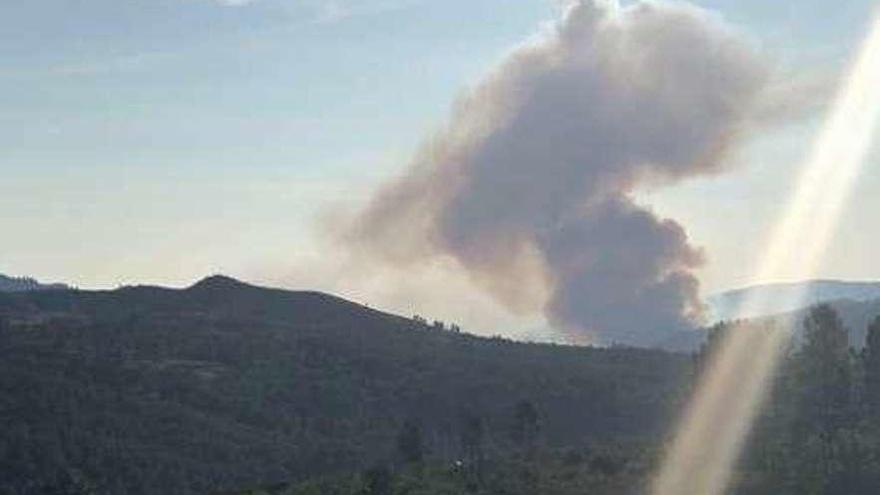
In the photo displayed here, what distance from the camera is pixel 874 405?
182m

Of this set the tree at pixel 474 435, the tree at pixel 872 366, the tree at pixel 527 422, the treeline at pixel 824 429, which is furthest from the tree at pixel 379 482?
the tree at pixel 872 366


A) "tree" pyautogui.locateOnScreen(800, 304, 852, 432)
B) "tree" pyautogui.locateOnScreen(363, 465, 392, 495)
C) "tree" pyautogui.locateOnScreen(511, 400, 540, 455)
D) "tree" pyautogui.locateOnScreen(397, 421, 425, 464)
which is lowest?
"tree" pyautogui.locateOnScreen(363, 465, 392, 495)

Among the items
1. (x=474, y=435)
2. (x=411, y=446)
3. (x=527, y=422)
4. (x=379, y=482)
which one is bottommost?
(x=379, y=482)

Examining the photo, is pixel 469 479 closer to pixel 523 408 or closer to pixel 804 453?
pixel 523 408

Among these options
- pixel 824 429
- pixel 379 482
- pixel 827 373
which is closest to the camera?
pixel 379 482

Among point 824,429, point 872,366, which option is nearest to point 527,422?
point 824,429

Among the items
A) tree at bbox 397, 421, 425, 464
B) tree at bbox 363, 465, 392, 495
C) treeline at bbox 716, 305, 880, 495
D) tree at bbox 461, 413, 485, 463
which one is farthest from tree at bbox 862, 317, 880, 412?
tree at bbox 363, 465, 392, 495

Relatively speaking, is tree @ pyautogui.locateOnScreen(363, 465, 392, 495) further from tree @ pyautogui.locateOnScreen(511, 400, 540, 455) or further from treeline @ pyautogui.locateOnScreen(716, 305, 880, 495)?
treeline @ pyautogui.locateOnScreen(716, 305, 880, 495)

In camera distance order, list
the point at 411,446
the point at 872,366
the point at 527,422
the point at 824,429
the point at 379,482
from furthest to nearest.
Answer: the point at 872,366 < the point at 411,446 < the point at 527,422 < the point at 824,429 < the point at 379,482

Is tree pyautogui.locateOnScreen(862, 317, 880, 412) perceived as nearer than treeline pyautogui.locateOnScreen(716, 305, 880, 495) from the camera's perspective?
No

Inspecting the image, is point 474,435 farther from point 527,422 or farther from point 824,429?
point 824,429

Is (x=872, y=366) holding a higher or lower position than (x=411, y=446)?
higher

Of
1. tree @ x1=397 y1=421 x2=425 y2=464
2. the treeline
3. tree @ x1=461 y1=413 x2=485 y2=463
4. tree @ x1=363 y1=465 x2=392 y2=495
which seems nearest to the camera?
the treeline

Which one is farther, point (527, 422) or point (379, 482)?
point (527, 422)
